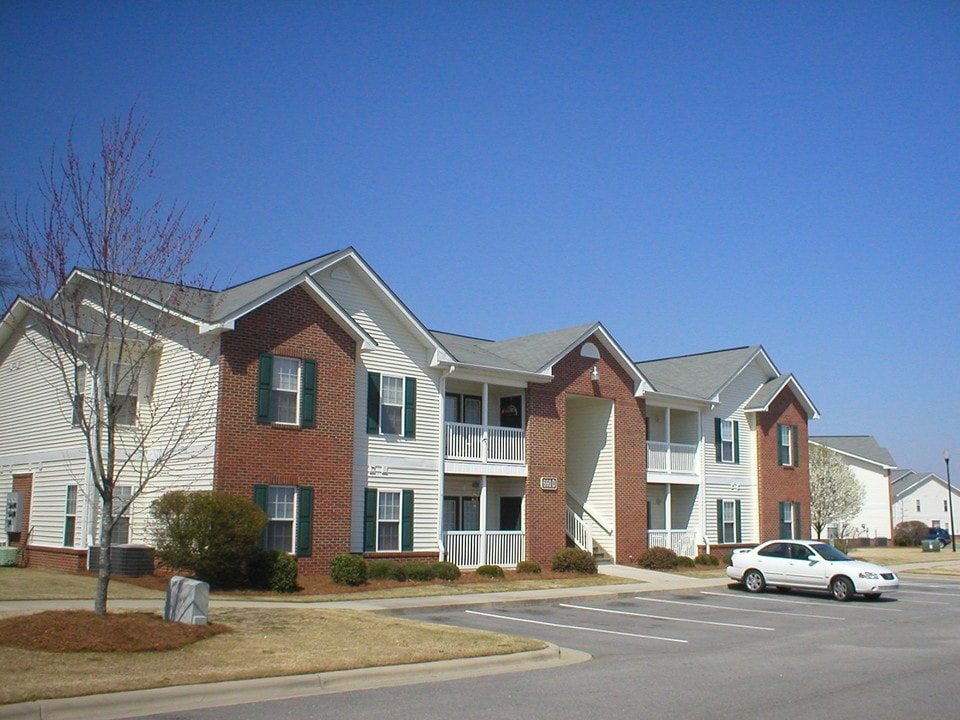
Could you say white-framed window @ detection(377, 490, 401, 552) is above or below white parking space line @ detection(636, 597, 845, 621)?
above

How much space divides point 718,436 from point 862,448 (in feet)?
119

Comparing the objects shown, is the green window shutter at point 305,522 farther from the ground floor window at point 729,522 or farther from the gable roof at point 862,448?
the gable roof at point 862,448

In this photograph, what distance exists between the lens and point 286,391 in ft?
79.0

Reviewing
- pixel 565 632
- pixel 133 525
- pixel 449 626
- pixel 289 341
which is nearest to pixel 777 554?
pixel 565 632

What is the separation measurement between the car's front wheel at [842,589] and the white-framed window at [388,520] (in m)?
11.3

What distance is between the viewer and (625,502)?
110ft

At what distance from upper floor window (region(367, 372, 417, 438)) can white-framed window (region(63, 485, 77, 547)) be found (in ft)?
25.3

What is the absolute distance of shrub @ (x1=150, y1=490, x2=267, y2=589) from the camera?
20531 millimetres

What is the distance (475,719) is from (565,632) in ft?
25.6

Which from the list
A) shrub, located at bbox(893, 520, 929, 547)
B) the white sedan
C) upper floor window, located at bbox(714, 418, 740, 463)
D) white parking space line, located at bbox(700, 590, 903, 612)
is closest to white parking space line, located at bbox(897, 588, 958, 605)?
the white sedan

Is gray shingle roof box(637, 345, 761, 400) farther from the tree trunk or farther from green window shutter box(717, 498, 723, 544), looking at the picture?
the tree trunk

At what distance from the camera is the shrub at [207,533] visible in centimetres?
2053

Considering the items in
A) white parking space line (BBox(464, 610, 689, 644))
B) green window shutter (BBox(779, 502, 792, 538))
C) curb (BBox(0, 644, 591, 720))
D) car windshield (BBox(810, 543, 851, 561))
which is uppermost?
green window shutter (BBox(779, 502, 792, 538))

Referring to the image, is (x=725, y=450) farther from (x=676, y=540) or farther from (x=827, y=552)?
(x=827, y=552)
